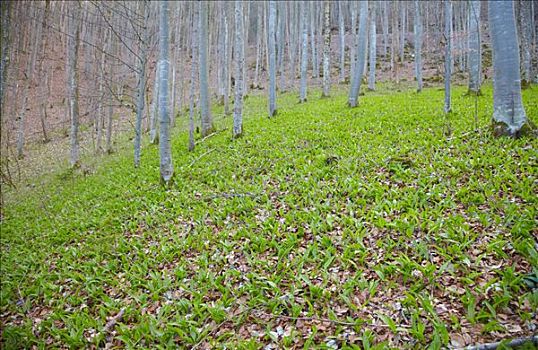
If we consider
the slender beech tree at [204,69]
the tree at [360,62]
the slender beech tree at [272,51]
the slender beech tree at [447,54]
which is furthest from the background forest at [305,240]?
the slender beech tree at [272,51]

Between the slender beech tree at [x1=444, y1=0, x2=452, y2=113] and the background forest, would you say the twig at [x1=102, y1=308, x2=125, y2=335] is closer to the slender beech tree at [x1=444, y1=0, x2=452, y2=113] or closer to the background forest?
the background forest

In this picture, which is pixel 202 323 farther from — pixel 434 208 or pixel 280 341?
pixel 434 208

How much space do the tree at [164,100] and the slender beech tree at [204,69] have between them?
4360mm

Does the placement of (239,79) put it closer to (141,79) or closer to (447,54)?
(141,79)

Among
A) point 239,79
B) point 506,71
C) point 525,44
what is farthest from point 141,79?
point 525,44

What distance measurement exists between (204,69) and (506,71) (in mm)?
9347

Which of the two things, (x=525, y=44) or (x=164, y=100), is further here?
(x=525, y=44)

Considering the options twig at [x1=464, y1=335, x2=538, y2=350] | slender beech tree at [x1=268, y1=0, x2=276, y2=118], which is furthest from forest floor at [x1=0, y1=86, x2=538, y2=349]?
slender beech tree at [x1=268, y1=0, x2=276, y2=118]

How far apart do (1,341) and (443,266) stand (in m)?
5.33

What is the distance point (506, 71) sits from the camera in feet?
20.1

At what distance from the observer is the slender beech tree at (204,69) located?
1173cm

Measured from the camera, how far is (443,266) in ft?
11.3

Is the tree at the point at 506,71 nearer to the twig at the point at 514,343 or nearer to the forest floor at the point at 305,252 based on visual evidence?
the forest floor at the point at 305,252

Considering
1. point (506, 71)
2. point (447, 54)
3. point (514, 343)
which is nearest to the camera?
point (514, 343)
